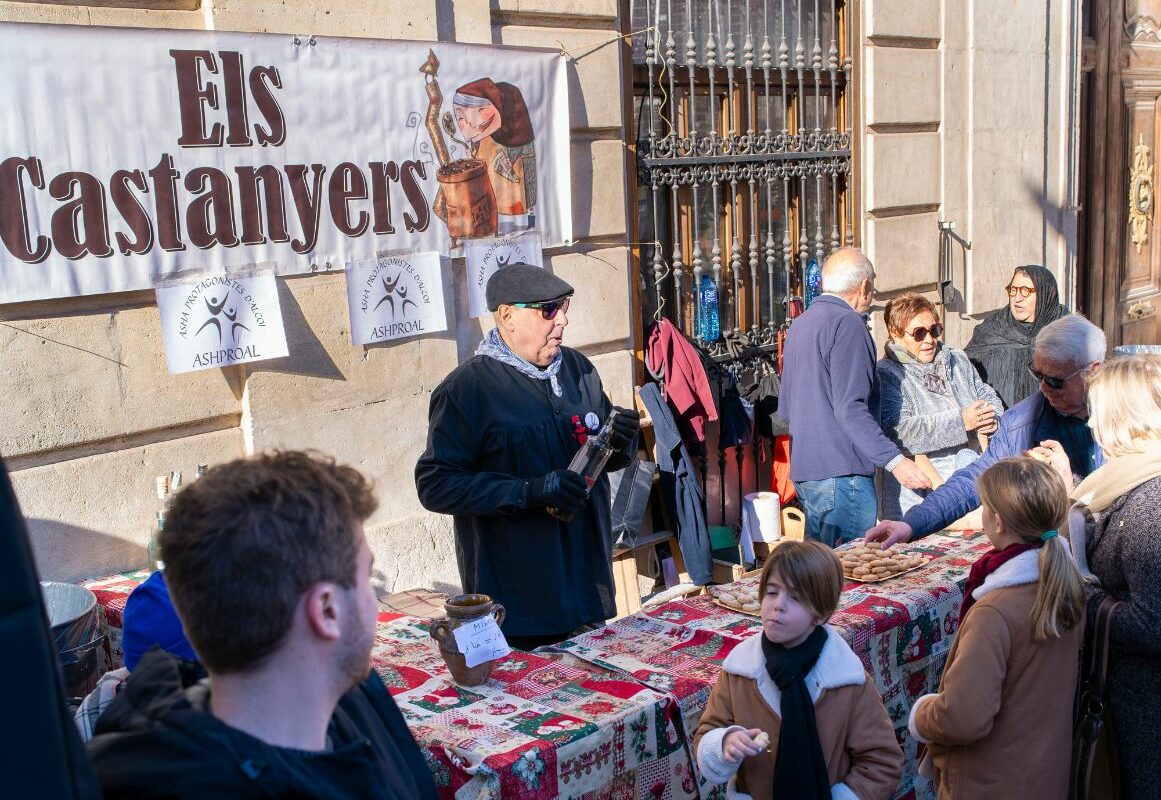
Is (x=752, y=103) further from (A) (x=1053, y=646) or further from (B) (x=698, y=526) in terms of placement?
(A) (x=1053, y=646)

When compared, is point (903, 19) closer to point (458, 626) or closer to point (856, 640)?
point (856, 640)

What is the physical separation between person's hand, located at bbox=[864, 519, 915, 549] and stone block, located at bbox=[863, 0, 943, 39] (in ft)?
13.4

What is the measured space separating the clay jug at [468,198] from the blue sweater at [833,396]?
4.69 feet

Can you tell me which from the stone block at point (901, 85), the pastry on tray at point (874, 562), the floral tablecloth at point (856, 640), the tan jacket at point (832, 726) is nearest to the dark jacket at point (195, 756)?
the tan jacket at point (832, 726)

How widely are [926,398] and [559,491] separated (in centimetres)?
267

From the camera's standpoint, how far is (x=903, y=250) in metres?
7.41

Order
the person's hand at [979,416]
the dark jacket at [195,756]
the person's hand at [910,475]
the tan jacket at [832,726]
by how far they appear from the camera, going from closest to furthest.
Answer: the dark jacket at [195,756] → the tan jacket at [832,726] → the person's hand at [910,475] → the person's hand at [979,416]

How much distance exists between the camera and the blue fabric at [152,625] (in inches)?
93.7

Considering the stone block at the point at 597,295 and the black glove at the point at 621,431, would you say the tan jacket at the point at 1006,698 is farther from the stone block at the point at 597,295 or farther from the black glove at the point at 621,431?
the stone block at the point at 597,295

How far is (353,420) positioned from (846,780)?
2.81m

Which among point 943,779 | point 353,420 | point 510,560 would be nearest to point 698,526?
point 353,420

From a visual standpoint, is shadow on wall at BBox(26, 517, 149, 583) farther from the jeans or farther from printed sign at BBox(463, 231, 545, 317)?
the jeans

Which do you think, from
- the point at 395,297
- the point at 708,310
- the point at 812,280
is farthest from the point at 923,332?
the point at 395,297

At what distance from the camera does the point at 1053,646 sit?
8.78 ft
